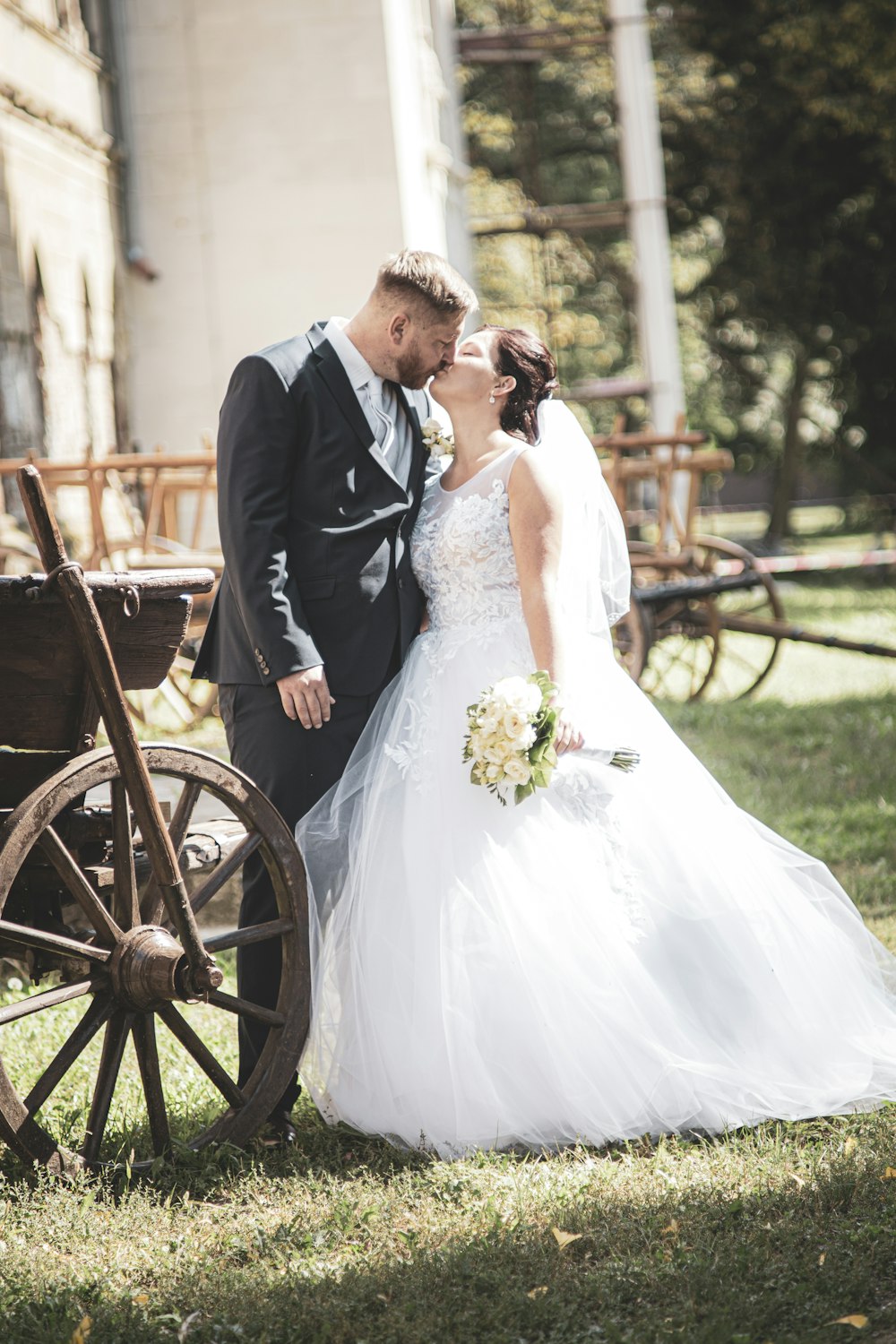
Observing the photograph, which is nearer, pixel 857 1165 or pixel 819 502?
pixel 857 1165

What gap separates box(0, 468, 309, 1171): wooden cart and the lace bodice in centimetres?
76

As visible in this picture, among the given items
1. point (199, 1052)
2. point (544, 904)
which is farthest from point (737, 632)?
point (199, 1052)

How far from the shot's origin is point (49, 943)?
2.98m

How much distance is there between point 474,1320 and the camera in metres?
2.65

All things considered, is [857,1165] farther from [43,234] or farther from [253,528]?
[43,234]

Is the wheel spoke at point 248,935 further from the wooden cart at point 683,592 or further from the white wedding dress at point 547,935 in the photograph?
the wooden cart at point 683,592

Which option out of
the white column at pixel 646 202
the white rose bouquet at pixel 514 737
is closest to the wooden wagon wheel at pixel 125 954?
the white rose bouquet at pixel 514 737

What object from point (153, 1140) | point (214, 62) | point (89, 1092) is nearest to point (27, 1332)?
→ point (153, 1140)

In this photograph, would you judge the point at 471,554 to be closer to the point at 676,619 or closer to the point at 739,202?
the point at 676,619

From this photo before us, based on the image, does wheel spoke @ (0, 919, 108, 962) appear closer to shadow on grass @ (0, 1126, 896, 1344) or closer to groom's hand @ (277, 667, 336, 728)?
shadow on grass @ (0, 1126, 896, 1344)

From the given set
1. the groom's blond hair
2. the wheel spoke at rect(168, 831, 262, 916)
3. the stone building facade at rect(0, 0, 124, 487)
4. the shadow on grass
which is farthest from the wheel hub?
the stone building facade at rect(0, 0, 124, 487)

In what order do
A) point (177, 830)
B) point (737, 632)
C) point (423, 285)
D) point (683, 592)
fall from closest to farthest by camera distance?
point (177, 830) < point (423, 285) < point (683, 592) < point (737, 632)

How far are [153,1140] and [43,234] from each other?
371 inches

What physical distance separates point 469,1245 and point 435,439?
7.03ft
